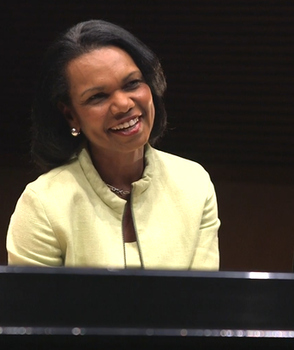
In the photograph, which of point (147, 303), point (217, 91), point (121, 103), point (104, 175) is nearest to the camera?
point (147, 303)

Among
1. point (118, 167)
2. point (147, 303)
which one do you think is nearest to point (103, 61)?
point (118, 167)

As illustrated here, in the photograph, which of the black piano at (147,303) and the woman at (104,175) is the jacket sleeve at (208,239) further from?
the black piano at (147,303)

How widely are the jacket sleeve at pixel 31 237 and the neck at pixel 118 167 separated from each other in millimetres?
139

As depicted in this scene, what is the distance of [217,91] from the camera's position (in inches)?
54.7

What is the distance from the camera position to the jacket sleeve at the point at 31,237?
3.90ft

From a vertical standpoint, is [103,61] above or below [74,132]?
above

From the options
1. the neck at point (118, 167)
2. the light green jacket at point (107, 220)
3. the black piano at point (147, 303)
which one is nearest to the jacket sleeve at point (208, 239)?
the light green jacket at point (107, 220)

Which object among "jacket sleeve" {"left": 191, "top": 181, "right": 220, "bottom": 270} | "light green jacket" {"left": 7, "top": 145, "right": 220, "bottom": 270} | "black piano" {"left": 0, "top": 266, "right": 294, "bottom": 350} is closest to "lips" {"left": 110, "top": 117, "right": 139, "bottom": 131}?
"light green jacket" {"left": 7, "top": 145, "right": 220, "bottom": 270}

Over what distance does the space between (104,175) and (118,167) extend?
32 mm

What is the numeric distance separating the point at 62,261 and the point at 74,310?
522mm

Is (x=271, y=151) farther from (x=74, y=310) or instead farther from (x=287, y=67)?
(x=74, y=310)

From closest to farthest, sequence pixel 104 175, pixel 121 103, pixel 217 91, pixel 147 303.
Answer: pixel 147 303, pixel 121 103, pixel 104 175, pixel 217 91

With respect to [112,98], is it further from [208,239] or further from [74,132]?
[208,239]

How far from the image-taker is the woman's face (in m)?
1.17
